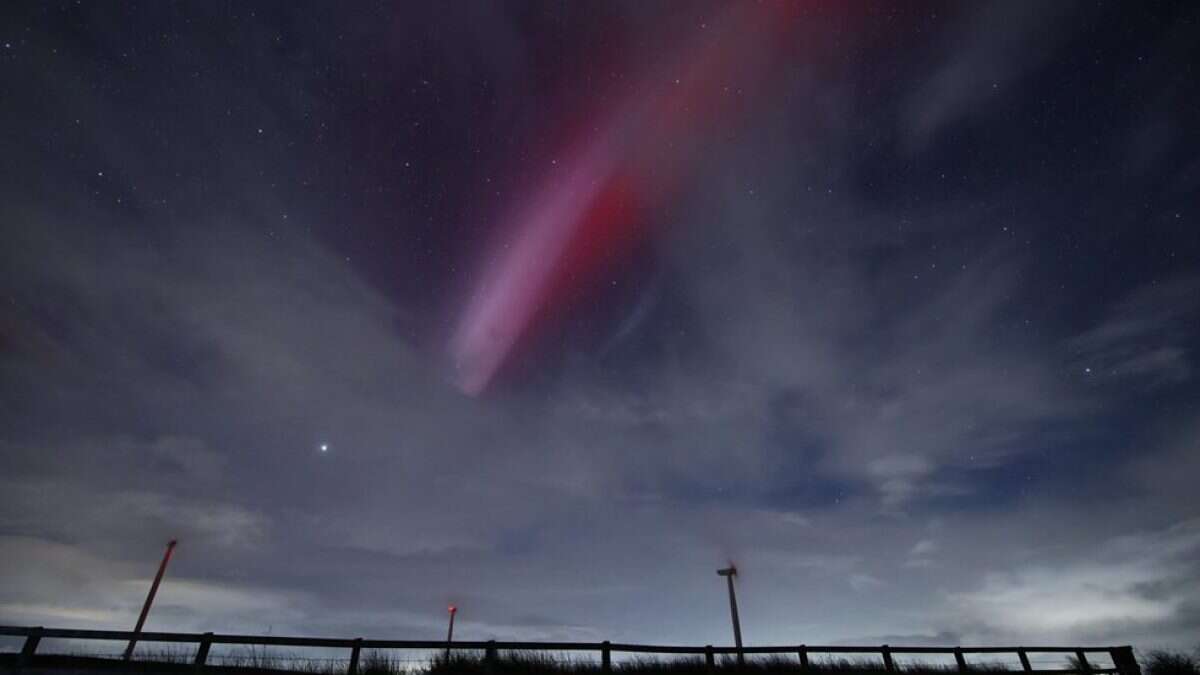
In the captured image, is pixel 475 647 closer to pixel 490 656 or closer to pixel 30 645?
pixel 490 656

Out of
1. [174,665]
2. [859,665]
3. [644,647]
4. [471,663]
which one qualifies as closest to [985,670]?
[859,665]

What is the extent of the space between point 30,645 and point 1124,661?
3031cm

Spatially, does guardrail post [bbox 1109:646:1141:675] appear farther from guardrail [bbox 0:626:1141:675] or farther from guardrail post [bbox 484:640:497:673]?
guardrail post [bbox 484:640:497:673]

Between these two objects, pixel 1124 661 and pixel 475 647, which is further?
pixel 1124 661

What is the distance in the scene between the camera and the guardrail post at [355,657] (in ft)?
37.6

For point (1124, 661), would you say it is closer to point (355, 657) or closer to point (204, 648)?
point (355, 657)

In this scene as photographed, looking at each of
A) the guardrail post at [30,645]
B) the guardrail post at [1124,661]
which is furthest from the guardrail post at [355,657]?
the guardrail post at [1124,661]

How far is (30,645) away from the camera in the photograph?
1106cm

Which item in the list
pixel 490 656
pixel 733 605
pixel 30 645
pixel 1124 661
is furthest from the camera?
pixel 733 605

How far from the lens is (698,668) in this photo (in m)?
14.2

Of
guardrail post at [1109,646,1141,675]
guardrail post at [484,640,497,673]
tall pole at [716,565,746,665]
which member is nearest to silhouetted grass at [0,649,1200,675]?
guardrail post at [484,640,497,673]

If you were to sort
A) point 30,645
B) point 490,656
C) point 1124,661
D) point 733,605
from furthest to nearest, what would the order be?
1. point 733,605
2. point 1124,661
3. point 490,656
4. point 30,645

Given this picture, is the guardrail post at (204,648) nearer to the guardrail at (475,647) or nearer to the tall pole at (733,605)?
the guardrail at (475,647)

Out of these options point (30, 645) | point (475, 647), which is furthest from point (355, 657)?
point (30, 645)
